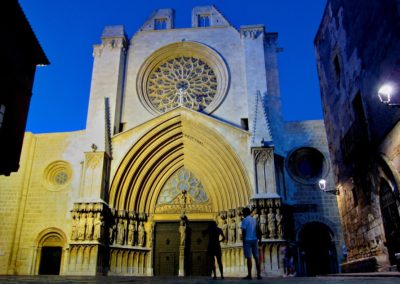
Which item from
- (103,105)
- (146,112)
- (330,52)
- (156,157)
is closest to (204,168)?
(156,157)

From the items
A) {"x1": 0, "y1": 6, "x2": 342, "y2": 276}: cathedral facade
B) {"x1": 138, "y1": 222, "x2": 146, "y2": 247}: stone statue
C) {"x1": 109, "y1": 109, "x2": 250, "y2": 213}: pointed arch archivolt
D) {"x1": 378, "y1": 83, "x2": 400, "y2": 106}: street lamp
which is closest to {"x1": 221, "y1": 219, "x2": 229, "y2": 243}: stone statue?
{"x1": 0, "y1": 6, "x2": 342, "y2": 276}: cathedral facade

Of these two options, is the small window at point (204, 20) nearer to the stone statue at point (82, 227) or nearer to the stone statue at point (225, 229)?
the stone statue at point (225, 229)

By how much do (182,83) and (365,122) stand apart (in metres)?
9.86

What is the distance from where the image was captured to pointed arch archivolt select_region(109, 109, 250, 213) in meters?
14.0

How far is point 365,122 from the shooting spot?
29.3 feet

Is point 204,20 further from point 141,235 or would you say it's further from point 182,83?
point 141,235

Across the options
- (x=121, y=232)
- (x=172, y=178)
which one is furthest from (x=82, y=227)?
(x=172, y=178)

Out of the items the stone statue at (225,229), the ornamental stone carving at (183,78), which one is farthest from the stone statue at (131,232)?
the ornamental stone carving at (183,78)

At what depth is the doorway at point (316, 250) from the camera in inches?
542

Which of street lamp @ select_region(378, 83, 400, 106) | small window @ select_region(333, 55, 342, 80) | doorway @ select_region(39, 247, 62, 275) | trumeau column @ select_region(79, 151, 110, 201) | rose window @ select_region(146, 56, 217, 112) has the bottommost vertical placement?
doorway @ select_region(39, 247, 62, 275)

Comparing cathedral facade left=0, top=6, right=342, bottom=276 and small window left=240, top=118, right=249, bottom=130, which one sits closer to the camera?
cathedral facade left=0, top=6, right=342, bottom=276

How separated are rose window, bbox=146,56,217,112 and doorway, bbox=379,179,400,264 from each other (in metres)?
9.66

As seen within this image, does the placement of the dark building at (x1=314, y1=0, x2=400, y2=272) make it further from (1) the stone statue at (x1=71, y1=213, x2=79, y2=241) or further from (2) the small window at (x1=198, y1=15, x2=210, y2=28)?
(1) the stone statue at (x1=71, y1=213, x2=79, y2=241)

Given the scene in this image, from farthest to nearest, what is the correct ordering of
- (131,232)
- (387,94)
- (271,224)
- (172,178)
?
(172,178)
(131,232)
(271,224)
(387,94)
